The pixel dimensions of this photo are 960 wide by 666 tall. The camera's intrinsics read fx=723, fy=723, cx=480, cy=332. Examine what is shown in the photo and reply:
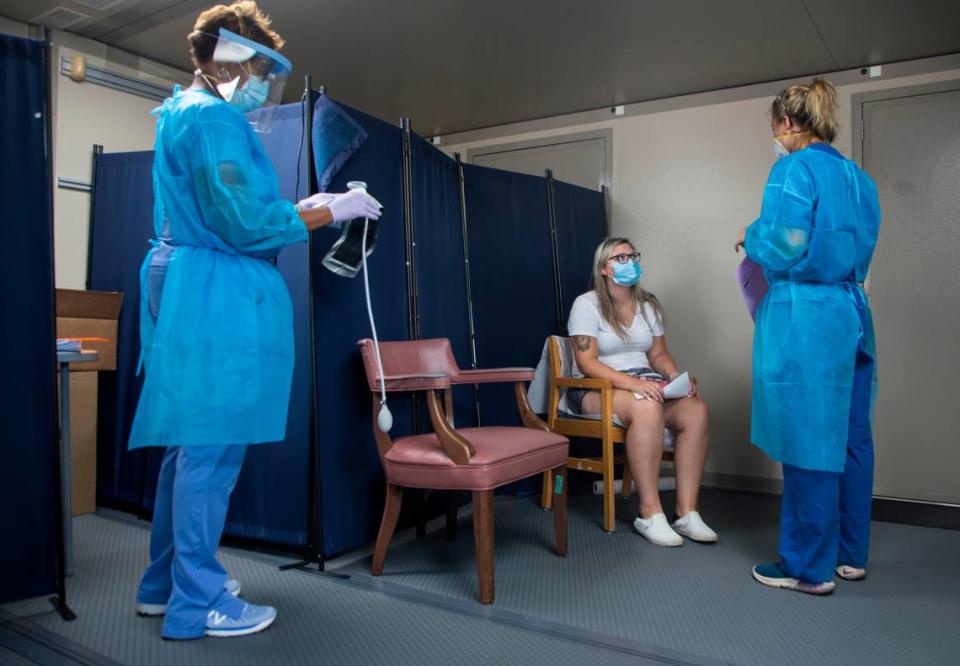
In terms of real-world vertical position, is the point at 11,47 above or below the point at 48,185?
above

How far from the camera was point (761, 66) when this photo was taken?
3.90m

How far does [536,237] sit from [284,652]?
2.60 meters

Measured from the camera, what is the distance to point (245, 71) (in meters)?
1.91

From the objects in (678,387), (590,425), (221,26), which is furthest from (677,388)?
(221,26)

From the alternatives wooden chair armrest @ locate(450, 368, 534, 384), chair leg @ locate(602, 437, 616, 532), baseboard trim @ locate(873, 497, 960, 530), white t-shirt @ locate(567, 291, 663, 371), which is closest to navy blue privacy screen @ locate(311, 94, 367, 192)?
wooden chair armrest @ locate(450, 368, 534, 384)

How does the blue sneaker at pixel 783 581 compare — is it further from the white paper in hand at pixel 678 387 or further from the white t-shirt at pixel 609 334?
the white t-shirt at pixel 609 334

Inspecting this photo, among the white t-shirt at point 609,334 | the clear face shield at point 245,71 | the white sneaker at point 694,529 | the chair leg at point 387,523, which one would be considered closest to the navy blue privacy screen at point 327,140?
the clear face shield at point 245,71

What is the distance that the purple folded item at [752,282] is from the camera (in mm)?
2651

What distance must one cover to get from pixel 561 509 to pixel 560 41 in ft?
7.61

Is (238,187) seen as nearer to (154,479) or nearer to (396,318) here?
(396,318)

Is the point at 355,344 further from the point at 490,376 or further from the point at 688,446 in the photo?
the point at 688,446

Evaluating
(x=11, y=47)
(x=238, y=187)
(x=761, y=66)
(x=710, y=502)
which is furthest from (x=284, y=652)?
(x=761, y=66)

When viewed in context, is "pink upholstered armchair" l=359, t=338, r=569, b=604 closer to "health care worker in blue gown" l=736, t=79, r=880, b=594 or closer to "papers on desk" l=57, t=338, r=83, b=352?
"health care worker in blue gown" l=736, t=79, r=880, b=594

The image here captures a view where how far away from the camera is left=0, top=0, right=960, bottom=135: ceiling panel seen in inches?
129
